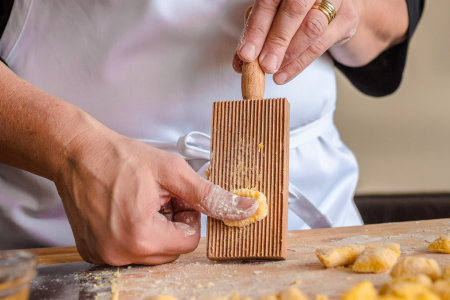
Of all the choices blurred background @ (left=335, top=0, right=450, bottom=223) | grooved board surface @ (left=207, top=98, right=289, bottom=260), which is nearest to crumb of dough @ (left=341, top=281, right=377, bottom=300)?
grooved board surface @ (left=207, top=98, right=289, bottom=260)

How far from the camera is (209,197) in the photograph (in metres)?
0.71

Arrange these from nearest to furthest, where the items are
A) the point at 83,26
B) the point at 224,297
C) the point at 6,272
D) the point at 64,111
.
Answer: the point at 6,272, the point at 224,297, the point at 64,111, the point at 83,26

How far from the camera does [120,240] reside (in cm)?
70

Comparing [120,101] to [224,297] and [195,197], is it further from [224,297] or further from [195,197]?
[224,297]

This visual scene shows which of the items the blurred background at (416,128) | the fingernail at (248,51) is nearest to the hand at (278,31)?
the fingernail at (248,51)

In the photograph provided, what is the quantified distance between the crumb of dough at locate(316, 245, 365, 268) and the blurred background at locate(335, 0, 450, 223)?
1837 millimetres

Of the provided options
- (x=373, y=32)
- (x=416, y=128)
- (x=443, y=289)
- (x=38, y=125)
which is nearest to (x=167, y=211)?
(x=38, y=125)

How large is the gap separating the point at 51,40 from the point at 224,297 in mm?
927

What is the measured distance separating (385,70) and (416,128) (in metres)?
1.26

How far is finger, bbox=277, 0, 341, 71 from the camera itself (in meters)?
0.86

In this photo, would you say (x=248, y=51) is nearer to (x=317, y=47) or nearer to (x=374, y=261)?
(x=317, y=47)

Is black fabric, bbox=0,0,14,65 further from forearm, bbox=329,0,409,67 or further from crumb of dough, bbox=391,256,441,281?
crumb of dough, bbox=391,256,441,281

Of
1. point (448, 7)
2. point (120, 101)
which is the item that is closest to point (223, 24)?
point (120, 101)

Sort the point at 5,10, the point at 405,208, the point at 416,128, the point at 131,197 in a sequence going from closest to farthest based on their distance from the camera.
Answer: the point at 131,197
the point at 5,10
the point at 405,208
the point at 416,128
